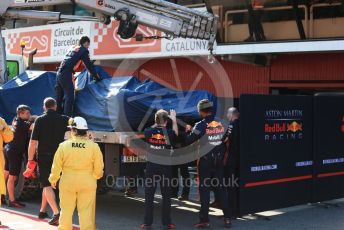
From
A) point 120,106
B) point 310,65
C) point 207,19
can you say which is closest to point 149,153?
point 120,106

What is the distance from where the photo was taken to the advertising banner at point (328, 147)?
9773mm

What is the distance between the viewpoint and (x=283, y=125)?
9.08 meters

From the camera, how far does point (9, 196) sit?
9469 mm

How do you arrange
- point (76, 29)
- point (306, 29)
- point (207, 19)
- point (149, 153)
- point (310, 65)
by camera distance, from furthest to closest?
point (76, 29)
point (310, 65)
point (306, 29)
point (207, 19)
point (149, 153)

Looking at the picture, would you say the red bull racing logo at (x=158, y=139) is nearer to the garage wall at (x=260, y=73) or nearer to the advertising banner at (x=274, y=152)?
the advertising banner at (x=274, y=152)

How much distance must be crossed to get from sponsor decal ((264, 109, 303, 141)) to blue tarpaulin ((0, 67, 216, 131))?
1.09m

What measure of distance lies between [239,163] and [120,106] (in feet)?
6.46

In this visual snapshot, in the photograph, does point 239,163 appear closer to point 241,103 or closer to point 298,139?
point 241,103

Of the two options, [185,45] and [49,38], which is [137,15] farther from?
[49,38]

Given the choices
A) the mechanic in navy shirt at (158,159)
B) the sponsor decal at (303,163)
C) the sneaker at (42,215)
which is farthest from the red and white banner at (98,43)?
the sneaker at (42,215)

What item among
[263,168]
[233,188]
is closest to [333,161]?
[263,168]

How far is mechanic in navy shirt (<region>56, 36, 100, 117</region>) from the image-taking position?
9086 mm

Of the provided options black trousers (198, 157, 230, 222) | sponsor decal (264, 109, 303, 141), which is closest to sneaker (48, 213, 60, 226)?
black trousers (198, 157, 230, 222)

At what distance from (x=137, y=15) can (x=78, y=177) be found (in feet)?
14.5
